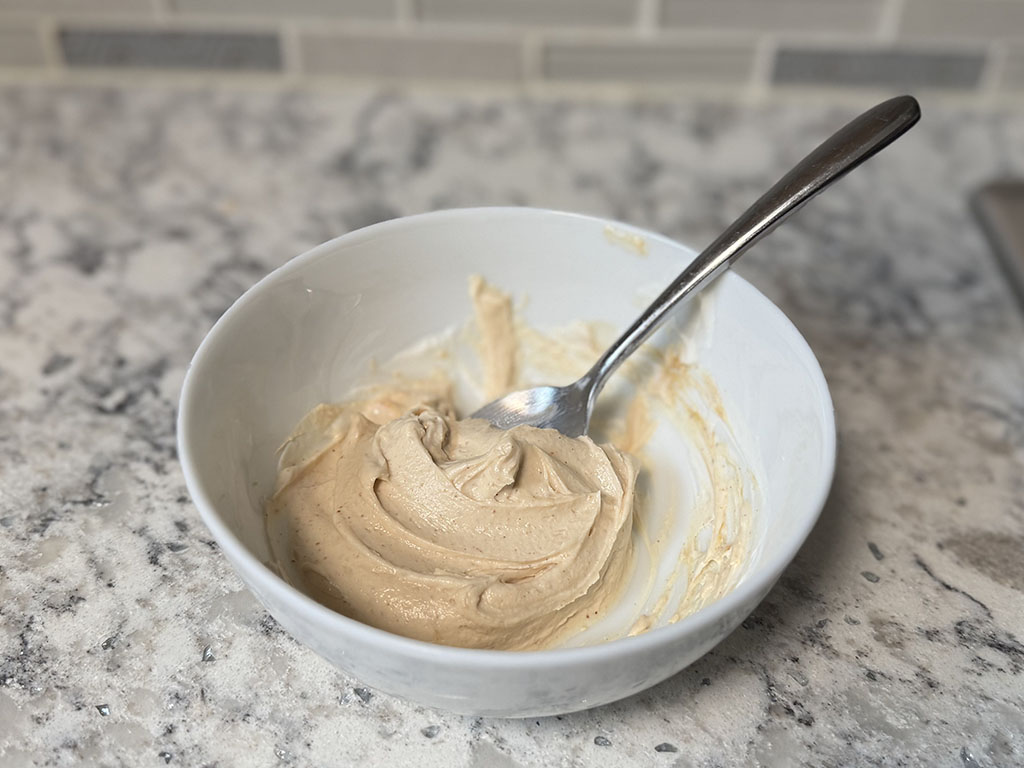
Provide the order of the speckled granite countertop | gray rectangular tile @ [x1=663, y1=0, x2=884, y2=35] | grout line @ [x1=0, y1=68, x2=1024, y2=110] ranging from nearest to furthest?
1. the speckled granite countertop
2. gray rectangular tile @ [x1=663, y1=0, x2=884, y2=35]
3. grout line @ [x1=0, y1=68, x2=1024, y2=110]

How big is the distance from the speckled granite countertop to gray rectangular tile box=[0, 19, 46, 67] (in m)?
0.06

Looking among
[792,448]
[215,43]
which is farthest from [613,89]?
[792,448]

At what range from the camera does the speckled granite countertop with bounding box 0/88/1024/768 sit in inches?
29.3

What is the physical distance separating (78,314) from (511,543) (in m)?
0.63

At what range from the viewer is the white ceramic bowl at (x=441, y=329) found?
622 mm

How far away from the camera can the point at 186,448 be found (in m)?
0.73

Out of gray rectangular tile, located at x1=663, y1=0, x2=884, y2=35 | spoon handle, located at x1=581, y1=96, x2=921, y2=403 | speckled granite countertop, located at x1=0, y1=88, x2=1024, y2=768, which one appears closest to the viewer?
speckled granite countertop, located at x1=0, y1=88, x2=1024, y2=768

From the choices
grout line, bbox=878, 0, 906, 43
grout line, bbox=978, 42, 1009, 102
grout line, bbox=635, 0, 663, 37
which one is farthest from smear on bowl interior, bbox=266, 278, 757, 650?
grout line, bbox=978, 42, 1009, 102

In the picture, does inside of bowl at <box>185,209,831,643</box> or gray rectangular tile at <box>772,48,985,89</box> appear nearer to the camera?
inside of bowl at <box>185,209,831,643</box>

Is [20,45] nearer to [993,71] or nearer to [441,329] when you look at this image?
[441,329]

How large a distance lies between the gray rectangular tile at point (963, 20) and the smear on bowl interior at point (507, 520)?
0.79m

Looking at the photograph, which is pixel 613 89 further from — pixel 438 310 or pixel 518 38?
pixel 438 310

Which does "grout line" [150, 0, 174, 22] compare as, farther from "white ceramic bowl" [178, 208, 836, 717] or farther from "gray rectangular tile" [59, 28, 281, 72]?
"white ceramic bowl" [178, 208, 836, 717]

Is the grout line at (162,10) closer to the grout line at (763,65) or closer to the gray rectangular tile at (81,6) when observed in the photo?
the gray rectangular tile at (81,6)
